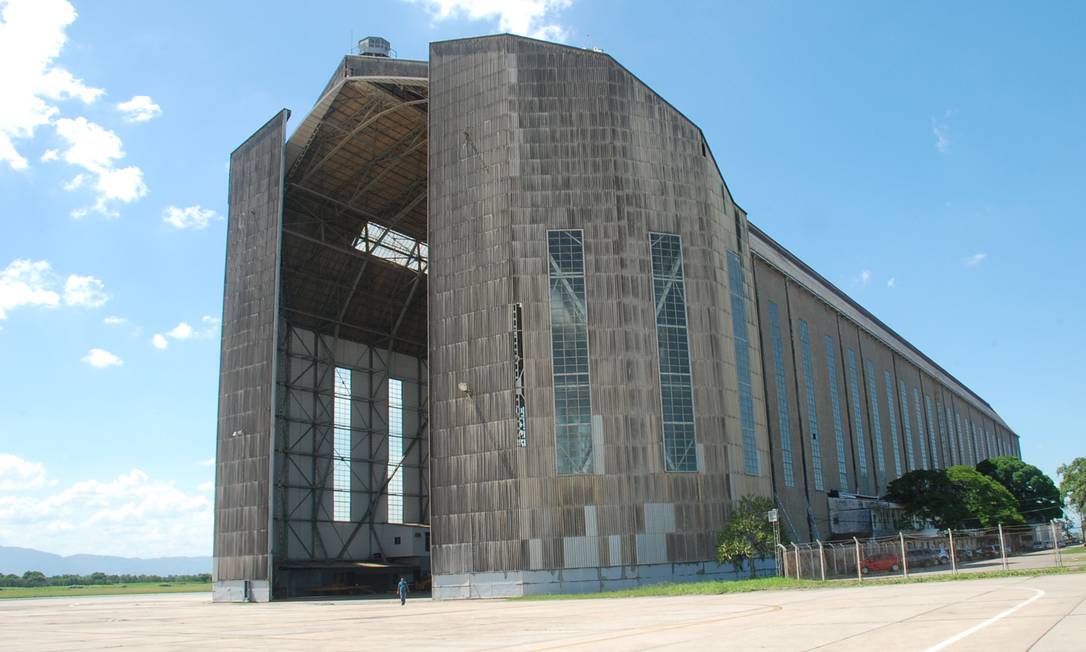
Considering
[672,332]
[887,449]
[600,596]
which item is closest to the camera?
[600,596]

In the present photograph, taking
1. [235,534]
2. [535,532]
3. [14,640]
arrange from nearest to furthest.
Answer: [14,640], [535,532], [235,534]

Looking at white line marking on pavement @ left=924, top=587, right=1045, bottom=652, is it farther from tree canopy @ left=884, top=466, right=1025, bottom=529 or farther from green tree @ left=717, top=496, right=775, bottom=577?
tree canopy @ left=884, top=466, right=1025, bottom=529

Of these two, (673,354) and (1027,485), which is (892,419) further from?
(673,354)

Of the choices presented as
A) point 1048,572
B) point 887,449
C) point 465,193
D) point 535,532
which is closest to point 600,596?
point 535,532

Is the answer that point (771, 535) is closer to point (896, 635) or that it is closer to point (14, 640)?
point (896, 635)

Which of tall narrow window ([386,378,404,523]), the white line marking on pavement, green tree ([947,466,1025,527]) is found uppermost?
tall narrow window ([386,378,404,523])

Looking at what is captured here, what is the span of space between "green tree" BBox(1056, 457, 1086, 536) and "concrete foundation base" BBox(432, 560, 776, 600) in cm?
5422

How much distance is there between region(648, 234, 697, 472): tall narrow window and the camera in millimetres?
44906

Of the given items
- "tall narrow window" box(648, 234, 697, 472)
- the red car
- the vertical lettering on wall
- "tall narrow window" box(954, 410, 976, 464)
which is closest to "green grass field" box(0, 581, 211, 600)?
the vertical lettering on wall

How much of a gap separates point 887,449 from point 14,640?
83.3 metres

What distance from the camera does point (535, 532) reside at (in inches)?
1671

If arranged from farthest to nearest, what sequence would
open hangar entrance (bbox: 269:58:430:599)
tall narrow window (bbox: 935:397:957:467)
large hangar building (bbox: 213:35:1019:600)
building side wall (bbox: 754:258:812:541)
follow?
tall narrow window (bbox: 935:397:957:467), building side wall (bbox: 754:258:812:541), open hangar entrance (bbox: 269:58:430:599), large hangar building (bbox: 213:35:1019:600)

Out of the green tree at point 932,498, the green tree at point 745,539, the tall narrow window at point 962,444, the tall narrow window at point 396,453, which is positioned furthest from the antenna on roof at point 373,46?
the tall narrow window at point 962,444

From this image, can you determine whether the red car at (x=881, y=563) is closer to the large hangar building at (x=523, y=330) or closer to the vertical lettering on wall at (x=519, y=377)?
the large hangar building at (x=523, y=330)
